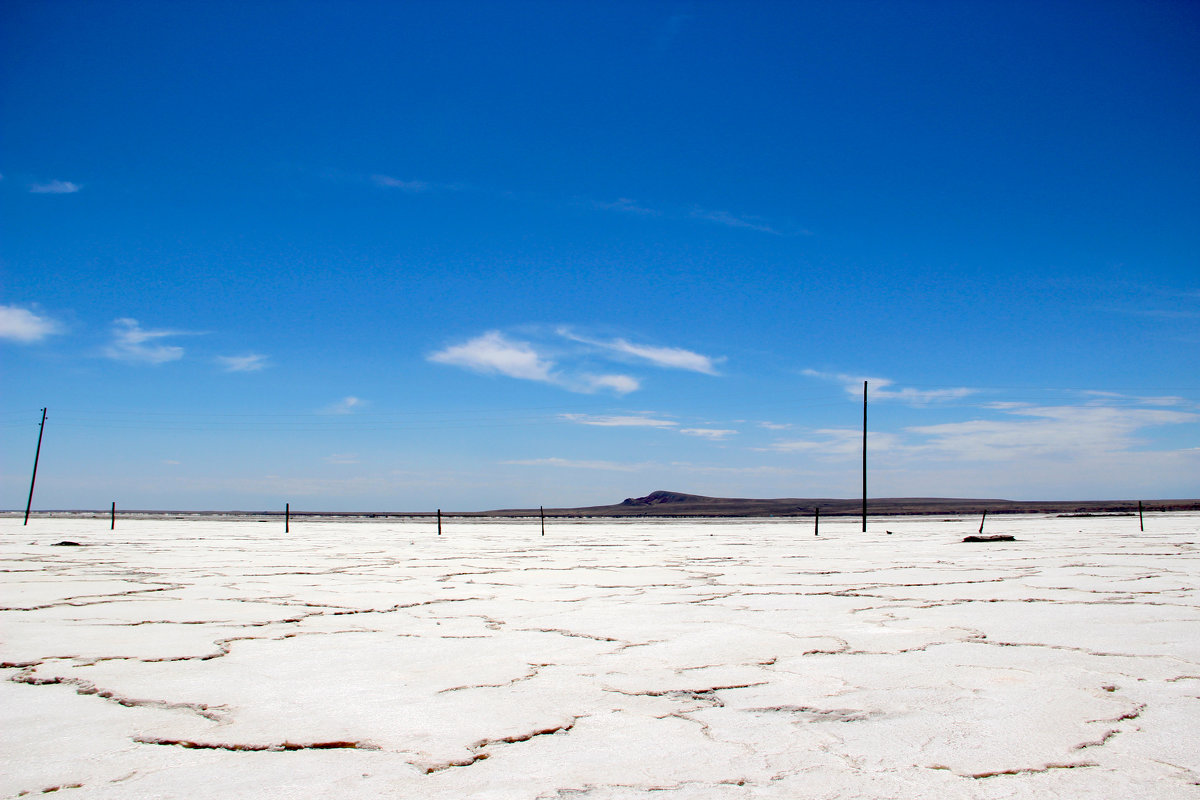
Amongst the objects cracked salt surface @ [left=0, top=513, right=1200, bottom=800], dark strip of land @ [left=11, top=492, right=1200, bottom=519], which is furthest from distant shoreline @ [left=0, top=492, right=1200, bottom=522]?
cracked salt surface @ [left=0, top=513, right=1200, bottom=800]

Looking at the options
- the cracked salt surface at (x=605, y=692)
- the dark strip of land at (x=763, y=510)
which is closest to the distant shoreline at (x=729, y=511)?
the dark strip of land at (x=763, y=510)

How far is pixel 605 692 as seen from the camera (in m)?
3.01

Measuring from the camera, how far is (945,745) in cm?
234

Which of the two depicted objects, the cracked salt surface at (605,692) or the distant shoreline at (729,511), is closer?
the cracked salt surface at (605,692)

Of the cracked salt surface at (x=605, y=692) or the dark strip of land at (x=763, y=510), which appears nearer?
the cracked salt surface at (x=605, y=692)

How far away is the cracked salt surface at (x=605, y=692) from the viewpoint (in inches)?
83.2

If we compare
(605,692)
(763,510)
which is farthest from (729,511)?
(605,692)

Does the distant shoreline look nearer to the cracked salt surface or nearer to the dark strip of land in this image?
the dark strip of land

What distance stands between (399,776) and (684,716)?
3.39ft

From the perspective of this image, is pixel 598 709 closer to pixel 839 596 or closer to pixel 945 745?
pixel 945 745

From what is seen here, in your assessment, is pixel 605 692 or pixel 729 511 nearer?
pixel 605 692

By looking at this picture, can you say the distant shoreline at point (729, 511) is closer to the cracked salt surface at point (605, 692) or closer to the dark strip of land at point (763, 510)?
the dark strip of land at point (763, 510)

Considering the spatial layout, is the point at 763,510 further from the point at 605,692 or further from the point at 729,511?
the point at 605,692

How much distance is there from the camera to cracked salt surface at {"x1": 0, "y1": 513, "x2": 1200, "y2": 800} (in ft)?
6.93
